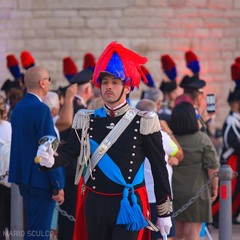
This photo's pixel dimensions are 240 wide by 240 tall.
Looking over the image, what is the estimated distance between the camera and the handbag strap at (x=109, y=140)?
6.93 metres

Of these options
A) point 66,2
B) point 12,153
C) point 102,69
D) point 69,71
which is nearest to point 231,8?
point 66,2

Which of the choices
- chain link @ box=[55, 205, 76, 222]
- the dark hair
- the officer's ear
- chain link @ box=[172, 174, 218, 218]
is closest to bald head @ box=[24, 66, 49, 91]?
chain link @ box=[55, 205, 76, 222]

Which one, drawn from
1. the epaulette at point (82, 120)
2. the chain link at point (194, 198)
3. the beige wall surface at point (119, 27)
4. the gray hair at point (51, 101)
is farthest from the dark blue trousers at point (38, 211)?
the beige wall surface at point (119, 27)

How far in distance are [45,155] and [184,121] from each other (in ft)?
10.4

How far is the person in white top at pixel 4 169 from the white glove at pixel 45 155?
8.61ft

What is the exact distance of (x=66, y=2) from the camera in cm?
1898

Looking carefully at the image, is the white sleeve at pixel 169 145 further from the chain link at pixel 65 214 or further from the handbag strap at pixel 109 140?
the handbag strap at pixel 109 140

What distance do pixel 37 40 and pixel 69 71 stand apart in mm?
4464

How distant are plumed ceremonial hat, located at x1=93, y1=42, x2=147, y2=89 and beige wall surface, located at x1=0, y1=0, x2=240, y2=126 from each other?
38.7 ft

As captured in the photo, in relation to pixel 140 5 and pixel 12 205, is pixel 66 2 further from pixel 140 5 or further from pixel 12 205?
pixel 12 205

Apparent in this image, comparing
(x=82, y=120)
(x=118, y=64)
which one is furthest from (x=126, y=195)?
(x=118, y=64)

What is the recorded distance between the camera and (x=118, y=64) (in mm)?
6980

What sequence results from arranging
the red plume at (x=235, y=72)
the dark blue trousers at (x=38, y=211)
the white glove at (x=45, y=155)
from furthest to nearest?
the red plume at (x=235, y=72)
the dark blue trousers at (x=38, y=211)
the white glove at (x=45, y=155)

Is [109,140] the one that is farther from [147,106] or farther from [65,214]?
[65,214]
